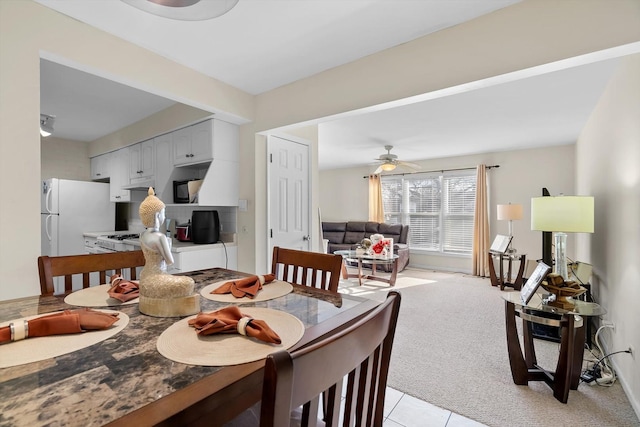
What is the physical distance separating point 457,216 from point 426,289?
2.19 meters

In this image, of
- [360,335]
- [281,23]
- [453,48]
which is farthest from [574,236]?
[360,335]

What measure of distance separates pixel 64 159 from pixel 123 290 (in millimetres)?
4893

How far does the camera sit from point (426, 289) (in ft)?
15.4

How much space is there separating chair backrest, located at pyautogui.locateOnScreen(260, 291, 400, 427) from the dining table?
0.20 meters

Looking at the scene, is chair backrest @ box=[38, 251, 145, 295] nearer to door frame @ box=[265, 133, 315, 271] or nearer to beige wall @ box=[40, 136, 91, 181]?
door frame @ box=[265, 133, 315, 271]

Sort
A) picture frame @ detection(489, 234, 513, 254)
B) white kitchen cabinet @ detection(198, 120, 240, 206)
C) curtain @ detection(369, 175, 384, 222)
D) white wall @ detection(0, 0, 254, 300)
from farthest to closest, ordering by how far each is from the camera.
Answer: curtain @ detection(369, 175, 384, 222)
picture frame @ detection(489, 234, 513, 254)
white kitchen cabinet @ detection(198, 120, 240, 206)
white wall @ detection(0, 0, 254, 300)

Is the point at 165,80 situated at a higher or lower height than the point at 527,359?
higher

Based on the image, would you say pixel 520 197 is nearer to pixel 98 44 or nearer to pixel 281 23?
pixel 281 23

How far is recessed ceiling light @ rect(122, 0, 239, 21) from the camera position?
113 cm

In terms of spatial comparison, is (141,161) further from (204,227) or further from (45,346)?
(45,346)

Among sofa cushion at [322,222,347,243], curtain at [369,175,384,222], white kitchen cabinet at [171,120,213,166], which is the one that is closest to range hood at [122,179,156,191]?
white kitchen cabinet at [171,120,213,166]

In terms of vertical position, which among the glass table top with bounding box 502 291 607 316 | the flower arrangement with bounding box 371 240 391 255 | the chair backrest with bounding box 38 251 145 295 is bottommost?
the glass table top with bounding box 502 291 607 316

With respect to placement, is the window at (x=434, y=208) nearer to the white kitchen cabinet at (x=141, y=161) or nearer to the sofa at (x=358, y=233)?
the sofa at (x=358, y=233)

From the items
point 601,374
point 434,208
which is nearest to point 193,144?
point 601,374
